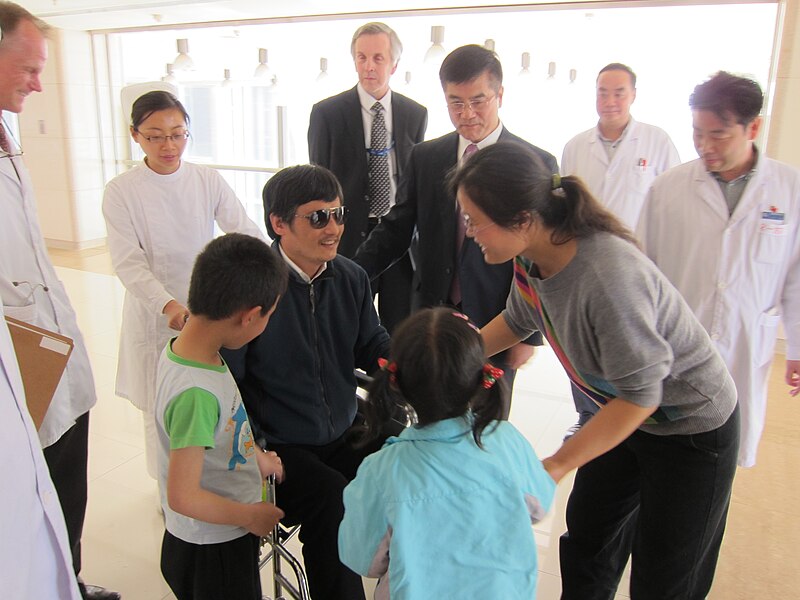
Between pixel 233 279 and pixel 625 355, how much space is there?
0.78 metres

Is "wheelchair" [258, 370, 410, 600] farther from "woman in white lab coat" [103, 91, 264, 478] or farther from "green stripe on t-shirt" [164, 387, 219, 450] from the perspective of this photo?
"woman in white lab coat" [103, 91, 264, 478]

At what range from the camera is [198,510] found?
1.25 m

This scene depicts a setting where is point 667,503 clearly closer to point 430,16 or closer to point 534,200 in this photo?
point 534,200

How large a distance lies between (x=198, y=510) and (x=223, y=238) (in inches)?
22.2

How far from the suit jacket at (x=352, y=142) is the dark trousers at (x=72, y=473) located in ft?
3.82

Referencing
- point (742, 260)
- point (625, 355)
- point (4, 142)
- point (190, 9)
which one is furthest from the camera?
point (190, 9)

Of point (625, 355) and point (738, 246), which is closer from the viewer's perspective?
point (625, 355)

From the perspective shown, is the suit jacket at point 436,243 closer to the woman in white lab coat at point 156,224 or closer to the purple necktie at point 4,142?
the woman in white lab coat at point 156,224

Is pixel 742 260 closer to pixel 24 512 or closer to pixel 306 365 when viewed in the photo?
pixel 306 365

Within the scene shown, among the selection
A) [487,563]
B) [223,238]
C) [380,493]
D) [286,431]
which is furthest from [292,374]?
[487,563]

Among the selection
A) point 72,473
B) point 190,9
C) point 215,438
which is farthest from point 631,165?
point 190,9

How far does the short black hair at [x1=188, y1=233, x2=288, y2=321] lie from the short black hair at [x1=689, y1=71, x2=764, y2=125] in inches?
53.7

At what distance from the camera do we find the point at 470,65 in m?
1.85

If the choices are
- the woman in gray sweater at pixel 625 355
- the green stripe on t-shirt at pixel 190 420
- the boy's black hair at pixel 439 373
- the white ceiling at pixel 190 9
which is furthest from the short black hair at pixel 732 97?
the white ceiling at pixel 190 9
